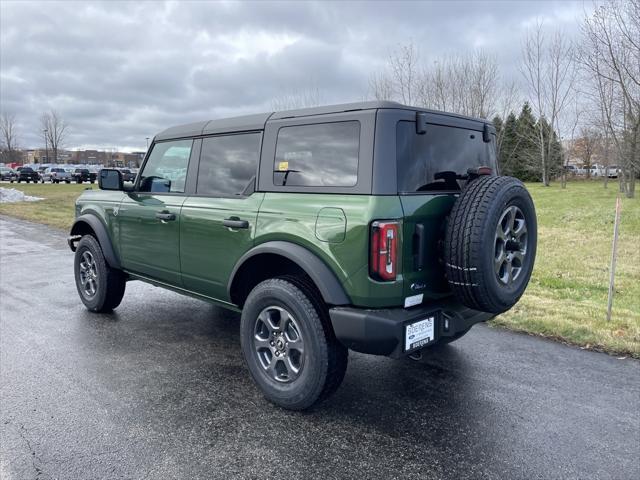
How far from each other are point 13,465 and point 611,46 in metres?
18.3

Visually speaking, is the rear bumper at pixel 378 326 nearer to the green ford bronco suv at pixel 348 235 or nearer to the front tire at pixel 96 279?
the green ford bronco suv at pixel 348 235

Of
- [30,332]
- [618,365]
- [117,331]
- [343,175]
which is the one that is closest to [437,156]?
[343,175]

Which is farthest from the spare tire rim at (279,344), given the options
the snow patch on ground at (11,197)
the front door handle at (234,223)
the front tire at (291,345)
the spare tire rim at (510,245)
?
the snow patch on ground at (11,197)

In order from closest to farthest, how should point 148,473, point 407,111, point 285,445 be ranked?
1. point 148,473
2. point 285,445
3. point 407,111

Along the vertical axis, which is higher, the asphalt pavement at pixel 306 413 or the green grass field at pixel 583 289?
the green grass field at pixel 583 289

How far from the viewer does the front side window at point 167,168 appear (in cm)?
434

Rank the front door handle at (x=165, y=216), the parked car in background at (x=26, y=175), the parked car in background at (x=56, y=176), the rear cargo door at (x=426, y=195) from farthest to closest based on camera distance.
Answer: the parked car in background at (x=56, y=176) → the parked car in background at (x=26, y=175) → the front door handle at (x=165, y=216) → the rear cargo door at (x=426, y=195)

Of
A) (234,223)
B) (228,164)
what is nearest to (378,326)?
(234,223)

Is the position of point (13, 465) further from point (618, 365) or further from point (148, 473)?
point (618, 365)

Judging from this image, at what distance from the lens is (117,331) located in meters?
4.82

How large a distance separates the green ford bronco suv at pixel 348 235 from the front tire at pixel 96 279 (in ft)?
5.06

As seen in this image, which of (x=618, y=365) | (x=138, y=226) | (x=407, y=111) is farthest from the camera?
(x=138, y=226)

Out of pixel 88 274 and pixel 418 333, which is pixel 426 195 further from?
pixel 88 274

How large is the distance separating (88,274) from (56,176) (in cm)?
4780
